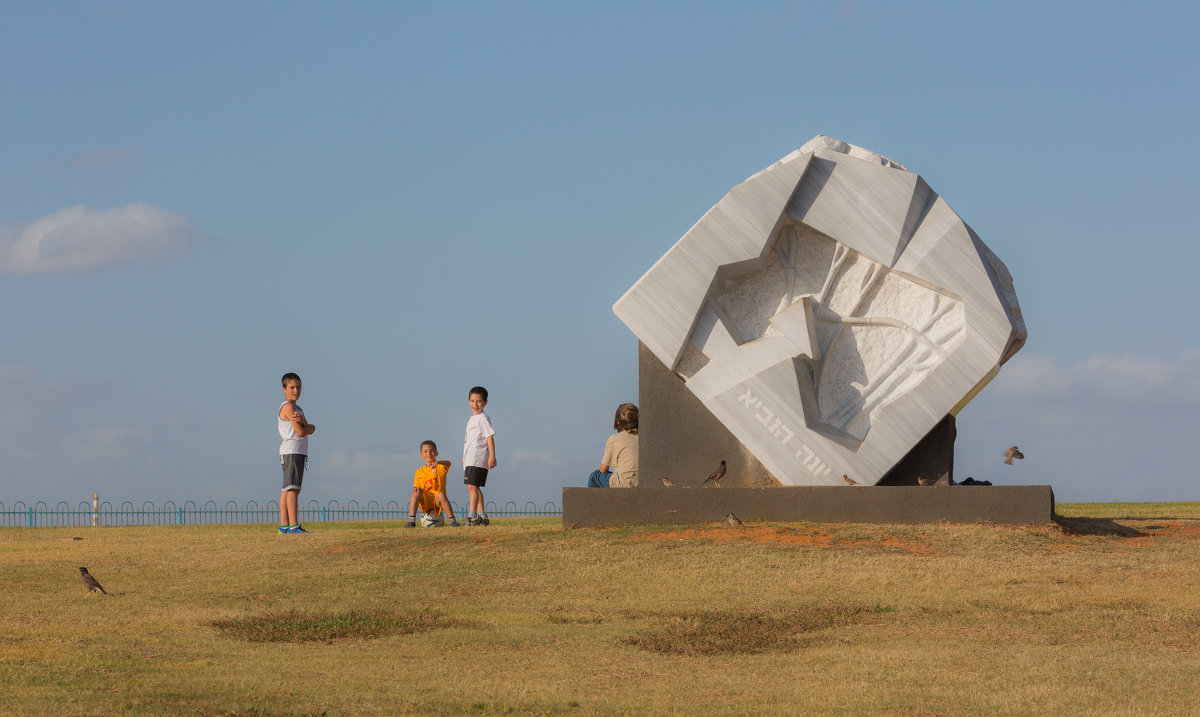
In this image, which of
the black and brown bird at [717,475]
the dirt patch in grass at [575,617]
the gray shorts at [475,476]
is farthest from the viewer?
the gray shorts at [475,476]

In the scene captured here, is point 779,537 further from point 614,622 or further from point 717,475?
point 614,622

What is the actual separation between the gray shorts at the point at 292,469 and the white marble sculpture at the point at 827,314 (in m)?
4.33

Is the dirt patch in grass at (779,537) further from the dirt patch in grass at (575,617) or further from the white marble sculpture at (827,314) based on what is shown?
the dirt patch in grass at (575,617)

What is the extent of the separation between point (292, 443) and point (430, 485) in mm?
2247

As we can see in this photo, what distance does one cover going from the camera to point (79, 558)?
12.7 m

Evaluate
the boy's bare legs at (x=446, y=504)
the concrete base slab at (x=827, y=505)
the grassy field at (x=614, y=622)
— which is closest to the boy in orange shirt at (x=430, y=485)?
the boy's bare legs at (x=446, y=504)

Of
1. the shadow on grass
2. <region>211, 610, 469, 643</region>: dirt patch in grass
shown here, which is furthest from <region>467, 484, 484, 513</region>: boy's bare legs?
the shadow on grass

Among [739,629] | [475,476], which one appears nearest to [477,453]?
[475,476]

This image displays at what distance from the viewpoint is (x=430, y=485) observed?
52.5 feet

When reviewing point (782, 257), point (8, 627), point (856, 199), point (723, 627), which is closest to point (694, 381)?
point (782, 257)

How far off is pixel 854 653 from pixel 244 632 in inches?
175

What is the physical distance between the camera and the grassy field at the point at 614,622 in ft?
22.3

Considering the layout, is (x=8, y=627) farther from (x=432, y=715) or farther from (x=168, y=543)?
(x=168, y=543)

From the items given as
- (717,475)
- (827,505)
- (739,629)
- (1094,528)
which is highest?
(717,475)
